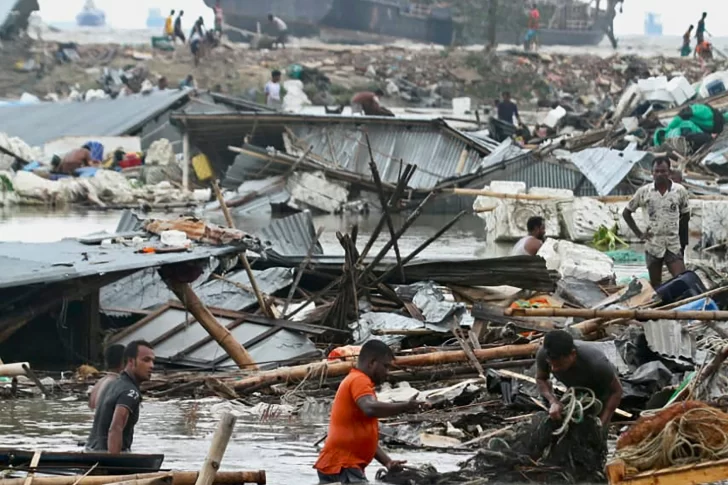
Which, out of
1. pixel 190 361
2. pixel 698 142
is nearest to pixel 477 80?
pixel 698 142

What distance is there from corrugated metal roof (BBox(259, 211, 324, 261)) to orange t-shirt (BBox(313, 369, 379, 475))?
25.9 feet

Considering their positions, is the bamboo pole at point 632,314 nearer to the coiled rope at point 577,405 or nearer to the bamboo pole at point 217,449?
the coiled rope at point 577,405

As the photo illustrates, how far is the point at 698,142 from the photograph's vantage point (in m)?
28.0

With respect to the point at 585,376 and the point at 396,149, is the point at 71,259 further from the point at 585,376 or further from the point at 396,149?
the point at 396,149

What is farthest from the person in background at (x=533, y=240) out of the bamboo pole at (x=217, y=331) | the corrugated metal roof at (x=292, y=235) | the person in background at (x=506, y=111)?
the person in background at (x=506, y=111)

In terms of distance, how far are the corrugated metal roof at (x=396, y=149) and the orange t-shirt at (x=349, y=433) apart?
2018cm

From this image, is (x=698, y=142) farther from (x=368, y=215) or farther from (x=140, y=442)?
(x=140, y=442)

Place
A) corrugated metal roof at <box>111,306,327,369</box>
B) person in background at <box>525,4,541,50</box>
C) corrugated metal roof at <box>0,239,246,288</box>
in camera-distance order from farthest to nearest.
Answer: person in background at <box>525,4,541,50</box>
corrugated metal roof at <box>111,306,327,369</box>
corrugated metal roof at <box>0,239,246,288</box>

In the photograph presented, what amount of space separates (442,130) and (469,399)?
18187mm

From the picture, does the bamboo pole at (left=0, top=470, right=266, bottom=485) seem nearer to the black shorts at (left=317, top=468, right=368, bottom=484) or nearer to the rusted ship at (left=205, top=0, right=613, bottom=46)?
the black shorts at (left=317, top=468, right=368, bottom=484)

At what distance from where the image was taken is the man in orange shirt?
276 inches

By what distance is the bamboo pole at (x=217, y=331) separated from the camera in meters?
11.9

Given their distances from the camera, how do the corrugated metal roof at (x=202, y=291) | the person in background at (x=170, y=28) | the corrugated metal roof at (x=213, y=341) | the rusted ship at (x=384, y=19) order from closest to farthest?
the corrugated metal roof at (x=213, y=341) → the corrugated metal roof at (x=202, y=291) → the person in background at (x=170, y=28) → the rusted ship at (x=384, y=19)

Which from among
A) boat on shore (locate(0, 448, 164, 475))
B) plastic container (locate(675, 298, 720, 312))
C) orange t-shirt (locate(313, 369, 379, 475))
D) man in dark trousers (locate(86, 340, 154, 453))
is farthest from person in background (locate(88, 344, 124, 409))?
plastic container (locate(675, 298, 720, 312))
